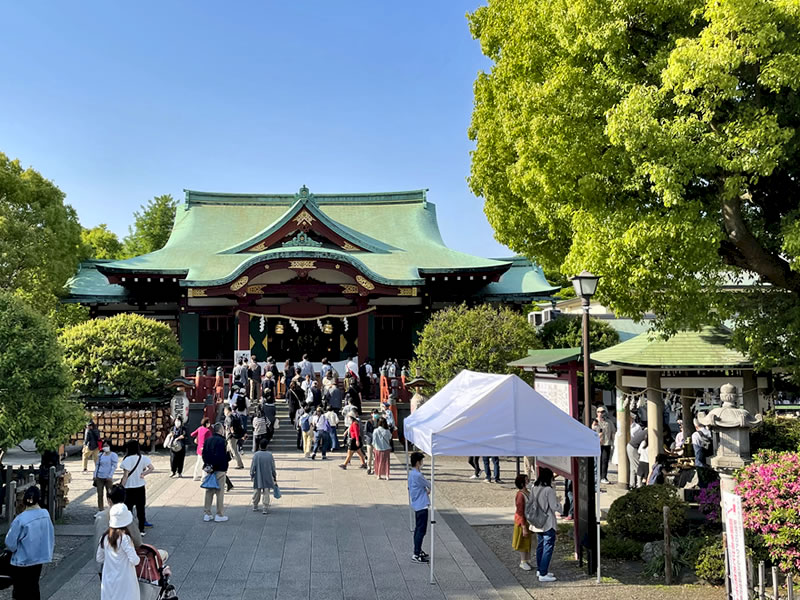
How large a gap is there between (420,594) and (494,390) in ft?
9.14

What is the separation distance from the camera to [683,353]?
14.0 meters

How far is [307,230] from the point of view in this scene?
93.2 feet

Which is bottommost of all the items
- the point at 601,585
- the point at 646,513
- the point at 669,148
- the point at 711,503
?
the point at 601,585

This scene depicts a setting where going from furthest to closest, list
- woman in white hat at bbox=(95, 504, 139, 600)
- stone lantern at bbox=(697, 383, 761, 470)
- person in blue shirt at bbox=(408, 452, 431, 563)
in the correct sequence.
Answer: stone lantern at bbox=(697, 383, 761, 470) < person in blue shirt at bbox=(408, 452, 431, 563) < woman in white hat at bbox=(95, 504, 139, 600)

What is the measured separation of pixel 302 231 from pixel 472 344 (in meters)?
11.3

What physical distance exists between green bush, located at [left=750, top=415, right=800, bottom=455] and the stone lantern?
1614 millimetres

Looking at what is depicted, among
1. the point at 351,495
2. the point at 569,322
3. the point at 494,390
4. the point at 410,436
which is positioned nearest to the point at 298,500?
the point at 351,495

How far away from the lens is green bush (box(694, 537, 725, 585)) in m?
8.62

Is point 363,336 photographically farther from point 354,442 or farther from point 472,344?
point 354,442

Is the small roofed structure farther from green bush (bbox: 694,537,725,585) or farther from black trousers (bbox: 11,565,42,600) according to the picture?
black trousers (bbox: 11,565,42,600)

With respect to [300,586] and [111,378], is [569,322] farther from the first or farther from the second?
[300,586]

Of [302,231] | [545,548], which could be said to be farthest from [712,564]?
[302,231]

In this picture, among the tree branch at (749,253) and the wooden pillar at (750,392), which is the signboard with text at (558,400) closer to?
the tree branch at (749,253)

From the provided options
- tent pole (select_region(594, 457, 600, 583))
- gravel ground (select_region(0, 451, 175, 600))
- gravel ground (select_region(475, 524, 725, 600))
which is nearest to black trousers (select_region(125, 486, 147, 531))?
gravel ground (select_region(0, 451, 175, 600))
